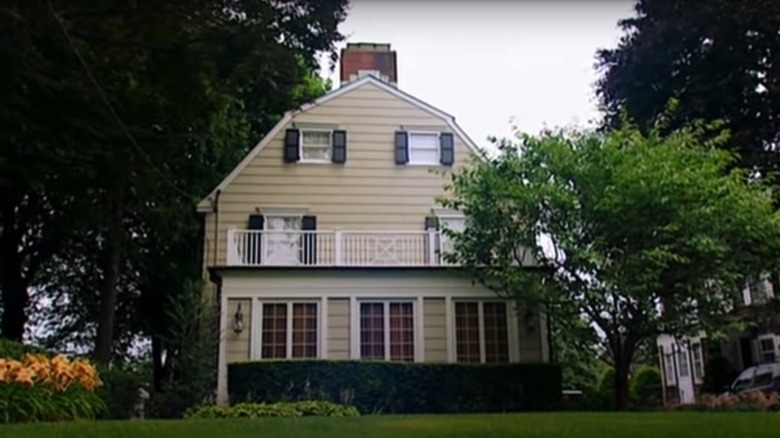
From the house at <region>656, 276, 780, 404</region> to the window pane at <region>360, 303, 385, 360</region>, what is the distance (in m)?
6.21

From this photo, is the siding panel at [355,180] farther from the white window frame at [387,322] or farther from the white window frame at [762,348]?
the white window frame at [762,348]

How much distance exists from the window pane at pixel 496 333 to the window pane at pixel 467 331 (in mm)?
199

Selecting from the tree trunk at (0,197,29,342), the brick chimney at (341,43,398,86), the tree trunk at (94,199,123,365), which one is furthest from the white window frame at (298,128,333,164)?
the tree trunk at (0,197,29,342)

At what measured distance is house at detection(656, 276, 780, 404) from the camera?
18.8m

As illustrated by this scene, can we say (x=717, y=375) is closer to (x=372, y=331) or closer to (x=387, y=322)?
(x=387, y=322)

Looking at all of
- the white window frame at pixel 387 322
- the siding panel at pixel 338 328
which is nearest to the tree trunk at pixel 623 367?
the white window frame at pixel 387 322

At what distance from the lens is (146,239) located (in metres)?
19.7

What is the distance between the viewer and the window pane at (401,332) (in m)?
15.7

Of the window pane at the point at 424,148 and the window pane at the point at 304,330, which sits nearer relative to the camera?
the window pane at the point at 304,330

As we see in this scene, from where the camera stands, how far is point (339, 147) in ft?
60.6

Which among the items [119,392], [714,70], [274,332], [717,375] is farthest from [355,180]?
[717,375]

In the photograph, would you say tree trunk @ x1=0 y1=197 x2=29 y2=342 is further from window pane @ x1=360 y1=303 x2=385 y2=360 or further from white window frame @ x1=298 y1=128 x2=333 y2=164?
window pane @ x1=360 y1=303 x2=385 y2=360

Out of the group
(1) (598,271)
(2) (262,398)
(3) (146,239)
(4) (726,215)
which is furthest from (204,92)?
(3) (146,239)

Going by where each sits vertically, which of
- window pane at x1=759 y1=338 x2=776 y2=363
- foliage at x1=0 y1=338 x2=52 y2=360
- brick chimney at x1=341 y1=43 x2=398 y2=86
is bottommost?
foliage at x1=0 y1=338 x2=52 y2=360
